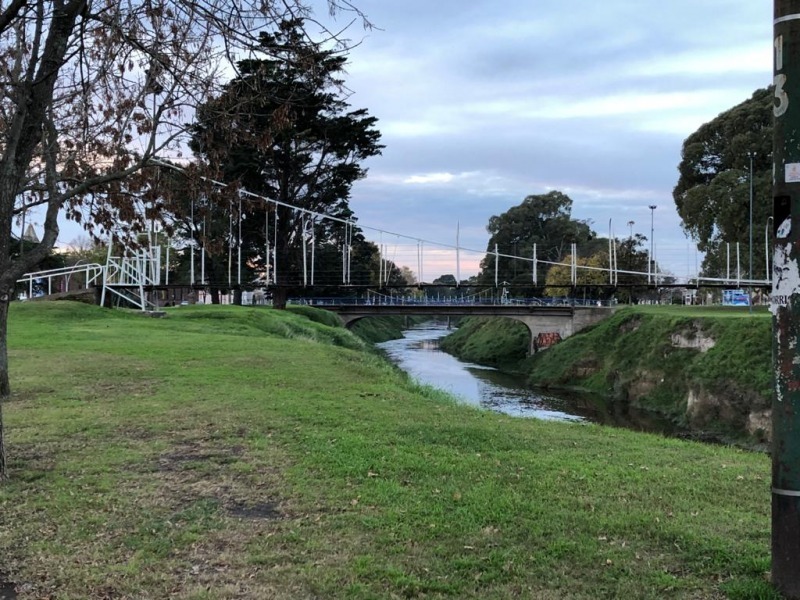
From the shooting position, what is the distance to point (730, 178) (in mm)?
41062

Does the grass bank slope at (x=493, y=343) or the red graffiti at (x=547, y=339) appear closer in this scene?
the red graffiti at (x=547, y=339)

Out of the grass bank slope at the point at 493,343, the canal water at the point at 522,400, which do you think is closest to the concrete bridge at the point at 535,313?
the grass bank slope at the point at 493,343

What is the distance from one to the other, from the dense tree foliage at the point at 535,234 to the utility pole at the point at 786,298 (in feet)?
258

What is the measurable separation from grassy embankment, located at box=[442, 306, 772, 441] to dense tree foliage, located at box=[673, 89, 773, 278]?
8.50 meters

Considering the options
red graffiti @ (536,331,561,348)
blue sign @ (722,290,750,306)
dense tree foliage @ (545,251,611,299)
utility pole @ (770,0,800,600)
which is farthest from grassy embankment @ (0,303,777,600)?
dense tree foliage @ (545,251,611,299)

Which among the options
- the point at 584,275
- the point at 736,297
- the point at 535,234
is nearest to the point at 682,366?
the point at 736,297

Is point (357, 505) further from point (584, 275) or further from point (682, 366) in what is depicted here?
point (584, 275)

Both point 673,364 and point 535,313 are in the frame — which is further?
point 535,313

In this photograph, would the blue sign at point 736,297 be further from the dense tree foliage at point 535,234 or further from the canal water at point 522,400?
the dense tree foliage at point 535,234

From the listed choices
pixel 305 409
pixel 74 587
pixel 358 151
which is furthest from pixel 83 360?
pixel 358 151

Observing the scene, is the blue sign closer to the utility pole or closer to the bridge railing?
the bridge railing

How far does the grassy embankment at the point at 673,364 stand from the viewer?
22.6m

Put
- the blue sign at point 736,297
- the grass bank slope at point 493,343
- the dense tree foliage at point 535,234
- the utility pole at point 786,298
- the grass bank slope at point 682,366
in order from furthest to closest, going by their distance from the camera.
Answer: the dense tree foliage at point 535,234, the grass bank slope at point 493,343, the blue sign at point 736,297, the grass bank slope at point 682,366, the utility pole at point 786,298

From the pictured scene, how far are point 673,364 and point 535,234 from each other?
59286 mm
